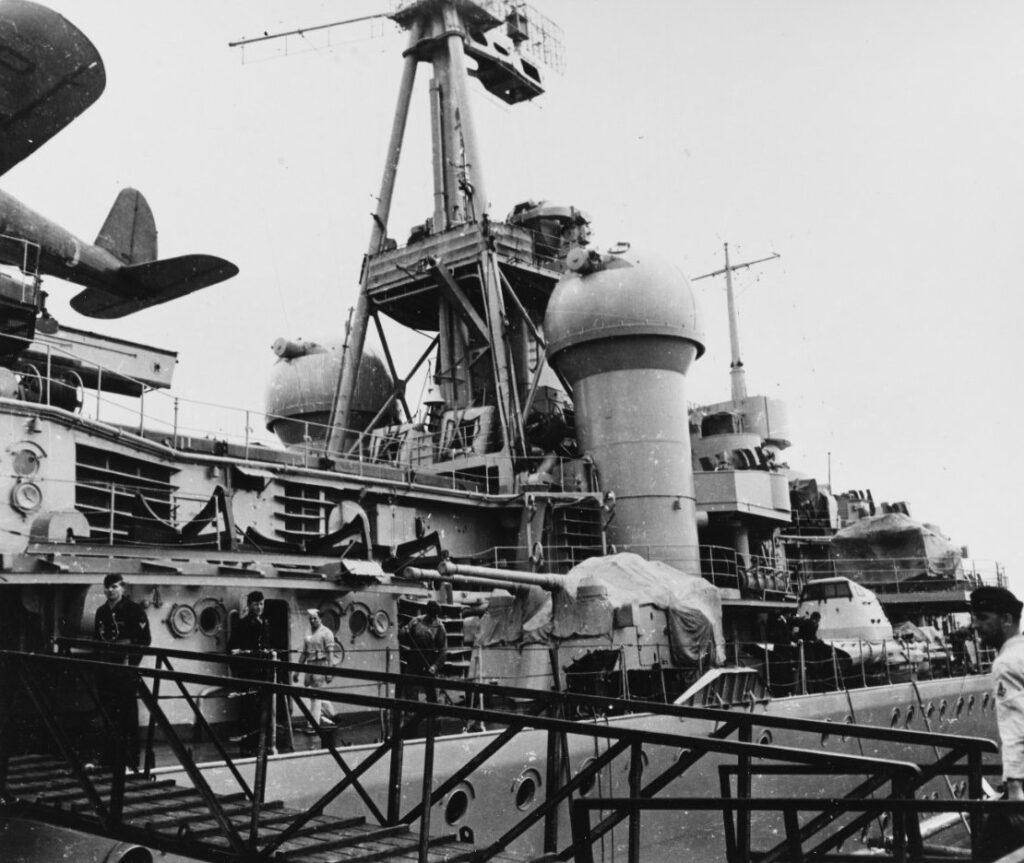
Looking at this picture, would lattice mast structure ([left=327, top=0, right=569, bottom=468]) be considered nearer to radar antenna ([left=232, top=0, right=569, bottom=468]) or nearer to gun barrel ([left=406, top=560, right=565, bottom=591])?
radar antenna ([left=232, top=0, right=569, bottom=468])

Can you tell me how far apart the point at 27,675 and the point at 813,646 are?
15.5 m

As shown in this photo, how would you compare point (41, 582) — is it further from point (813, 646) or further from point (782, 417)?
point (782, 417)

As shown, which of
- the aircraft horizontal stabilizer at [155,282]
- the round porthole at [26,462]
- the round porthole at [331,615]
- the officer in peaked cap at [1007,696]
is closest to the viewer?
the officer in peaked cap at [1007,696]

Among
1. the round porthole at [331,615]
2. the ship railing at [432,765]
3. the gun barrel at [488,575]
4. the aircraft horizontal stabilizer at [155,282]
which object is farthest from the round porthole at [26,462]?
the ship railing at [432,765]

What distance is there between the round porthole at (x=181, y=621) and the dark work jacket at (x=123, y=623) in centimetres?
274

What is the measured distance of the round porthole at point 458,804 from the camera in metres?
10.5

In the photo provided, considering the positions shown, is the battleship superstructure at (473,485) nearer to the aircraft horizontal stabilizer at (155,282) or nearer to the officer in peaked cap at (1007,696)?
the aircraft horizontal stabilizer at (155,282)

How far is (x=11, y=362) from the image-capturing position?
611 inches

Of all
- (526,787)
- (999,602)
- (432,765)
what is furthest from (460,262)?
(999,602)

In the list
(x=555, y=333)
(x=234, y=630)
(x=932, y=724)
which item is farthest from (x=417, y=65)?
(x=234, y=630)

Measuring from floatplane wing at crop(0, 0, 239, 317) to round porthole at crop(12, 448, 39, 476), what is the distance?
2.46 meters

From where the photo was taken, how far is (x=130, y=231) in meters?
17.9

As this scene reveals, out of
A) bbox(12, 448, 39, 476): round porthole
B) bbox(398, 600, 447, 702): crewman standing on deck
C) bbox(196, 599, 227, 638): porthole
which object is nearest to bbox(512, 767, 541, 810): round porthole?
bbox(398, 600, 447, 702): crewman standing on deck

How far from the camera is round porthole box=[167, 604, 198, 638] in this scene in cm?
1137
